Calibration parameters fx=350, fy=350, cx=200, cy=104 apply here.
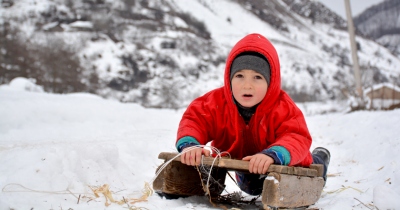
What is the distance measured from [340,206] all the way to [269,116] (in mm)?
705

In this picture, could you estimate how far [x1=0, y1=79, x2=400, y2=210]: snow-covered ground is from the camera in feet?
6.35

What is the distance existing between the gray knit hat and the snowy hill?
59.3ft

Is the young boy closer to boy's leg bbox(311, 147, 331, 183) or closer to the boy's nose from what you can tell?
the boy's nose

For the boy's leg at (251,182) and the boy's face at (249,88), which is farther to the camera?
the boy's leg at (251,182)

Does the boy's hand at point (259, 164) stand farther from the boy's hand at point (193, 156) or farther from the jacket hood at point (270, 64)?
the jacket hood at point (270, 64)

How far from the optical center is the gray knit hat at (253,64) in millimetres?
2357

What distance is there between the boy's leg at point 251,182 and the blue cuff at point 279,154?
1.69ft

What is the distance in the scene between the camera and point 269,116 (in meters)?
2.37

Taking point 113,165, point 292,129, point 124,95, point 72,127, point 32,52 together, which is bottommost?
point 124,95

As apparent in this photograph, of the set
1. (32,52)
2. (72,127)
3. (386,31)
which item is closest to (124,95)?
(32,52)

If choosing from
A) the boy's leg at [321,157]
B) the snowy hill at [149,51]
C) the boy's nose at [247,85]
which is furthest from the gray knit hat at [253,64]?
the snowy hill at [149,51]

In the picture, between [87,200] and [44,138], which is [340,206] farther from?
[44,138]

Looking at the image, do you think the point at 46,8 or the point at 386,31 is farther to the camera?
the point at 46,8

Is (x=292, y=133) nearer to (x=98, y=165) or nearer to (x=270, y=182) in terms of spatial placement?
(x=270, y=182)
